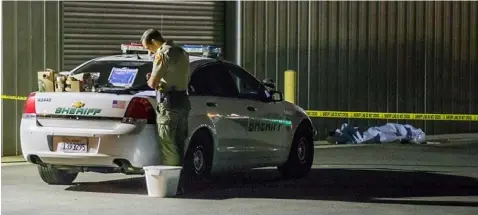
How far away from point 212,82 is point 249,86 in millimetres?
861

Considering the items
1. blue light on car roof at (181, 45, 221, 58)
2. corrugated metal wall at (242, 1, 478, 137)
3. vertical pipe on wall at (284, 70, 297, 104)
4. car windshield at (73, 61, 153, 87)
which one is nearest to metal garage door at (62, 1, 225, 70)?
corrugated metal wall at (242, 1, 478, 137)

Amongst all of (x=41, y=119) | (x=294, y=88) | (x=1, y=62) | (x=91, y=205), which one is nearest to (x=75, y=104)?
(x=41, y=119)

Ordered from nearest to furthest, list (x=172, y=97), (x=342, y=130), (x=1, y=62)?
(x=172, y=97) < (x=1, y=62) < (x=342, y=130)

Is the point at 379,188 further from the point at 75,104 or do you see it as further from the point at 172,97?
the point at 75,104

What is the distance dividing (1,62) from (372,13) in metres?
6.85

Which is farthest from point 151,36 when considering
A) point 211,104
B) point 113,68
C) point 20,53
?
point 20,53

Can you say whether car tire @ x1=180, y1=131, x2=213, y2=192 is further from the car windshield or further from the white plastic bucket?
the car windshield

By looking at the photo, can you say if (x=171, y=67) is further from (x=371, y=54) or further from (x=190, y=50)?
(x=371, y=54)

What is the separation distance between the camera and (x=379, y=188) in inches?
451

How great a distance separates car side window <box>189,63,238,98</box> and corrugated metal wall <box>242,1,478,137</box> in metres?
5.84

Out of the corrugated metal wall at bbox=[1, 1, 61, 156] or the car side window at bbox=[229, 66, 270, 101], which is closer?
the car side window at bbox=[229, 66, 270, 101]

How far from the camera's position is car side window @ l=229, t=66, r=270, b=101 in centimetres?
1190

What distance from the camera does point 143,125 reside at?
10.2 meters

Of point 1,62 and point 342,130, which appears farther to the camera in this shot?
point 342,130
